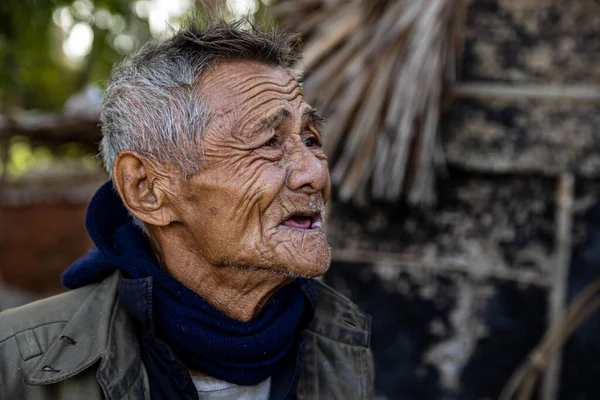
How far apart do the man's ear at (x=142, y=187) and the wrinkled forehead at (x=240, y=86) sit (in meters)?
0.28

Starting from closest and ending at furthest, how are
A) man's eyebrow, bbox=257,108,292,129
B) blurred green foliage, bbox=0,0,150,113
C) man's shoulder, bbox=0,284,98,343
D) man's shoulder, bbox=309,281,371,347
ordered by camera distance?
man's shoulder, bbox=0,284,98,343, man's eyebrow, bbox=257,108,292,129, man's shoulder, bbox=309,281,371,347, blurred green foliage, bbox=0,0,150,113

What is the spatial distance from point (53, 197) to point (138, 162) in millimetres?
6176

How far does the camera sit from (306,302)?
2174 millimetres

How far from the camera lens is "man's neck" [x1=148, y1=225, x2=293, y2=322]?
6.61 ft

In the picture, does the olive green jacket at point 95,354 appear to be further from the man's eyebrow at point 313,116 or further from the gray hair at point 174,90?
the man's eyebrow at point 313,116

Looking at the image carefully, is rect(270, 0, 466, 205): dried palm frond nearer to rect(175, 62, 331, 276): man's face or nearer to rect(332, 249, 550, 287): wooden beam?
rect(332, 249, 550, 287): wooden beam

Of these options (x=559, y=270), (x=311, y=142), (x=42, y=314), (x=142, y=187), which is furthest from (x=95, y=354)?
(x=559, y=270)

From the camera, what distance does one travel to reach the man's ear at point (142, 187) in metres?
2.03

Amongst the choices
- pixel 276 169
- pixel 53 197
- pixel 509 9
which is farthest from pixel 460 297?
pixel 53 197

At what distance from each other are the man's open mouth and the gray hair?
0.31 m

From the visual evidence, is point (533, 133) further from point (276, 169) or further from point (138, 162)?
point (138, 162)

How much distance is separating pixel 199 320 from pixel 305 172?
1.72 ft

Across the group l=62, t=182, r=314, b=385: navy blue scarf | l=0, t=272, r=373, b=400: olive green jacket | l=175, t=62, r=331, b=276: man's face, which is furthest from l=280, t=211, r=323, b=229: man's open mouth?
l=0, t=272, r=373, b=400: olive green jacket

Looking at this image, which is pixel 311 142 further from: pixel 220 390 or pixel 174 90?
pixel 220 390
